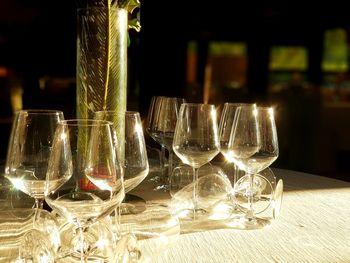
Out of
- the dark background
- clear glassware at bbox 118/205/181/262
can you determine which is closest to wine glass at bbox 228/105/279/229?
clear glassware at bbox 118/205/181/262

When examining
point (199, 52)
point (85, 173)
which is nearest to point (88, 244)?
point (85, 173)

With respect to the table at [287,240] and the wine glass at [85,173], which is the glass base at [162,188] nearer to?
the table at [287,240]

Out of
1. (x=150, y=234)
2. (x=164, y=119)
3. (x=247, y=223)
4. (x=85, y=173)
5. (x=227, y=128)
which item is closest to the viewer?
(x=85, y=173)

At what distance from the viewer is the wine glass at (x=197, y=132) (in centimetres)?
105

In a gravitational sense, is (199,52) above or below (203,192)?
above

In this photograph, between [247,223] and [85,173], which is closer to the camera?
[85,173]

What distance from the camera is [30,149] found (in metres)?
0.88

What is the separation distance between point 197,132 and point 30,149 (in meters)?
0.36

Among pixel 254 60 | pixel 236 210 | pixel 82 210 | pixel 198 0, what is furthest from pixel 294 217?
pixel 254 60

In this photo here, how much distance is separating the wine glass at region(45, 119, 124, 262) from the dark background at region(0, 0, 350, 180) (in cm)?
96

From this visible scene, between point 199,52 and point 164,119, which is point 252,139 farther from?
point 199,52

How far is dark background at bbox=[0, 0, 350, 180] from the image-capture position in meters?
4.30

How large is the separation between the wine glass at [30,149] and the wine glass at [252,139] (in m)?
0.38

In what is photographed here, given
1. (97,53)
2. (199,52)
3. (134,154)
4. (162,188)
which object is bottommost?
(162,188)
